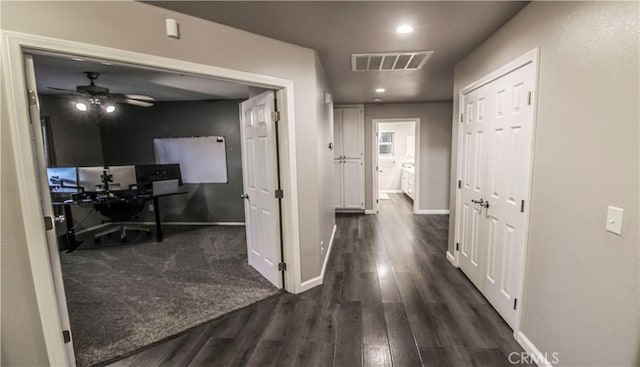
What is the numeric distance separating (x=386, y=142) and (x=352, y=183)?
10.6ft

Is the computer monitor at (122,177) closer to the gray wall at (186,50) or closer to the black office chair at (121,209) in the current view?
the black office chair at (121,209)

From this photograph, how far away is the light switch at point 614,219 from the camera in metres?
1.22

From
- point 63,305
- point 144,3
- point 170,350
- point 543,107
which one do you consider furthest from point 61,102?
point 543,107

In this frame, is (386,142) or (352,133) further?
(386,142)

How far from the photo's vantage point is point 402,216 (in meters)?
5.70

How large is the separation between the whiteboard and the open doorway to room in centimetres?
2

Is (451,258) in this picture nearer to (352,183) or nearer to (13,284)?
(352,183)

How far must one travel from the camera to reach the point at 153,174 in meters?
4.38

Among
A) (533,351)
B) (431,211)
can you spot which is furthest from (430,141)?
(533,351)

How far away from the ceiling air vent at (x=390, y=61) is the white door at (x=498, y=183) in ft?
2.15

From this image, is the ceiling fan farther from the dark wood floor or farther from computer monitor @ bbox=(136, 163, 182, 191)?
the dark wood floor

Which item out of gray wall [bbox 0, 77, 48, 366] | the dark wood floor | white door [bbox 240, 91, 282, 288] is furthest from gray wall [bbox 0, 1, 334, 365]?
the dark wood floor

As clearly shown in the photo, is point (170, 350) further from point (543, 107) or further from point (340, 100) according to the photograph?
point (340, 100)

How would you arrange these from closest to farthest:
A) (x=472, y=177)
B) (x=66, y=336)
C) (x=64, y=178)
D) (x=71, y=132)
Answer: (x=66, y=336), (x=472, y=177), (x=64, y=178), (x=71, y=132)
